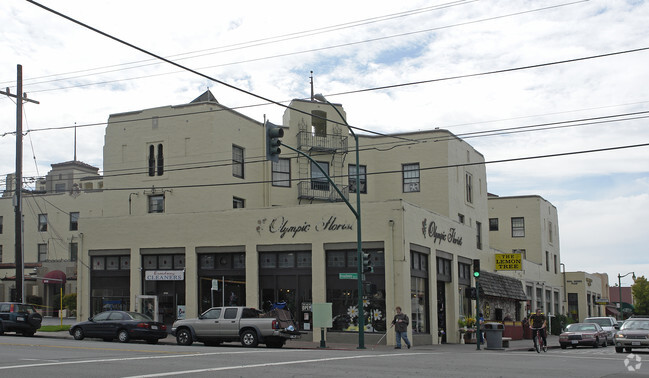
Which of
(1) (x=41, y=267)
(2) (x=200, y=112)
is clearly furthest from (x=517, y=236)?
(1) (x=41, y=267)

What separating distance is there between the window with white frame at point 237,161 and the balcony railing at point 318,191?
369cm

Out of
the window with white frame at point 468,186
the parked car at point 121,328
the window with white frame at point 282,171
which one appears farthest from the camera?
the window with white frame at point 468,186

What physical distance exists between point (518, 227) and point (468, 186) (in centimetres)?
1645

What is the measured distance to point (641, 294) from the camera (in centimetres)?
8731

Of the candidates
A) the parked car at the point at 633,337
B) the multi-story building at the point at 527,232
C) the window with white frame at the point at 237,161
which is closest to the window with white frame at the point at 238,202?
the window with white frame at the point at 237,161

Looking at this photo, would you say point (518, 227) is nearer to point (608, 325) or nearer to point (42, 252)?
point (608, 325)

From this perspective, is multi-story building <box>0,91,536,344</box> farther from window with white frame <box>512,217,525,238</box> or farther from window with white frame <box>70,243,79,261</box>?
window with white frame <box>70,243,79,261</box>

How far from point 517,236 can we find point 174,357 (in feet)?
149

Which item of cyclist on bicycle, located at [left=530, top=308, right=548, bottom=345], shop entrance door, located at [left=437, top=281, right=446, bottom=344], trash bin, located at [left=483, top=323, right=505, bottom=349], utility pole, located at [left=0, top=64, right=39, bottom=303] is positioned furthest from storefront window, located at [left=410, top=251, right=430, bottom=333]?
utility pole, located at [left=0, top=64, right=39, bottom=303]

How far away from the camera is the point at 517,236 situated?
5956 centimetres

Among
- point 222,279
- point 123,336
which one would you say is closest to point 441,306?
point 222,279

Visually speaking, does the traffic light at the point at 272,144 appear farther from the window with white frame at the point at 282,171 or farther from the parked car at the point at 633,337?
the window with white frame at the point at 282,171

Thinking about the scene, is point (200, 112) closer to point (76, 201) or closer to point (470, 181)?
point (470, 181)

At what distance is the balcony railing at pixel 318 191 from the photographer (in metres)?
40.7
